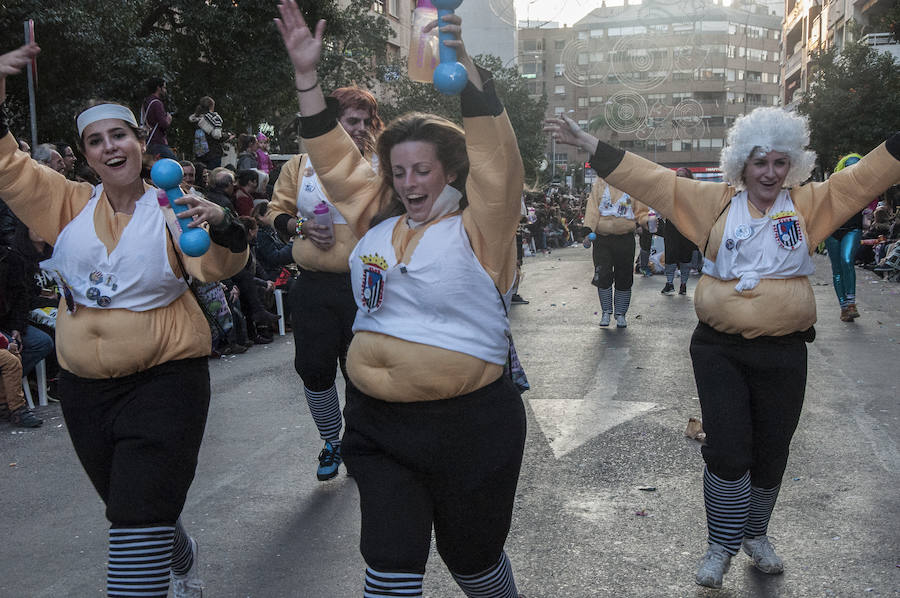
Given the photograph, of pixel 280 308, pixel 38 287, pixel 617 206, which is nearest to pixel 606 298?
pixel 617 206

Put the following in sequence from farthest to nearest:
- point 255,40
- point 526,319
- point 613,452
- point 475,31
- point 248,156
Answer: point 475,31 → point 255,40 → point 248,156 → point 526,319 → point 613,452

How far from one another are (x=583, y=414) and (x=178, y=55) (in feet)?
56.7

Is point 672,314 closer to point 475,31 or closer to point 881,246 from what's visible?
point 881,246

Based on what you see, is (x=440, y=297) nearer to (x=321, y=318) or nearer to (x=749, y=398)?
(x=749, y=398)

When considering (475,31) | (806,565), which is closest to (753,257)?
(806,565)

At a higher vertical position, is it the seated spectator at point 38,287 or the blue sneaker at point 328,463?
the seated spectator at point 38,287

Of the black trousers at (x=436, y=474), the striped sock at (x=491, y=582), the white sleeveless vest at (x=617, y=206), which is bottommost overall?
the striped sock at (x=491, y=582)

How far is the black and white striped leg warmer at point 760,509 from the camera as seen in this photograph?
4.11 meters

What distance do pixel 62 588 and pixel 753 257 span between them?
10.7 ft

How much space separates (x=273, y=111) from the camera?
77.0 feet

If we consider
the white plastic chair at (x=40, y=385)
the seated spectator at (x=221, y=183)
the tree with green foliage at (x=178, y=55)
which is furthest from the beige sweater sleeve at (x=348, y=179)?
the seated spectator at (x=221, y=183)

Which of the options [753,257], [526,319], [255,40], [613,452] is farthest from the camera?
[255,40]

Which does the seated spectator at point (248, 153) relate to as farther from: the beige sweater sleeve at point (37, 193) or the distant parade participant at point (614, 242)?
the beige sweater sleeve at point (37, 193)

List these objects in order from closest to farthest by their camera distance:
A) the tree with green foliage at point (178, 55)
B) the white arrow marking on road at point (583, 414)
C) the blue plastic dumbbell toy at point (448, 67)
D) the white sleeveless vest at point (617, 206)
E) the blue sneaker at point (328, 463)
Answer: the blue plastic dumbbell toy at point (448, 67) → the blue sneaker at point (328, 463) → the white arrow marking on road at point (583, 414) → the white sleeveless vest at point (617, 206) → the tree with green foliage at point (178, 55)
